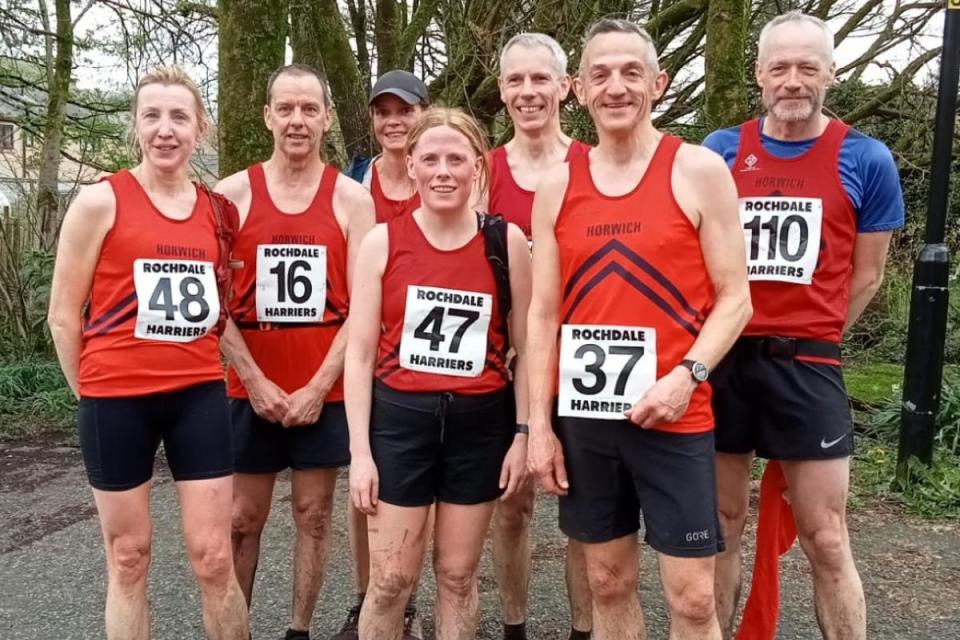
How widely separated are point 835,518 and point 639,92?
159 cm

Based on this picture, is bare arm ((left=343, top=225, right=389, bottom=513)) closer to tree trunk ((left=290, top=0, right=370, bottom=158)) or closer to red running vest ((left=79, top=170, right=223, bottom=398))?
red running vest ((left=79, top=170, right=223, bottom=398))

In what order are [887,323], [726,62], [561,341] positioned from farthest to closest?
[887,323] → [726,62] → [561,341]

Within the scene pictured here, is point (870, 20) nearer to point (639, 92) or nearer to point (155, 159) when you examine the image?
point (639, 92)

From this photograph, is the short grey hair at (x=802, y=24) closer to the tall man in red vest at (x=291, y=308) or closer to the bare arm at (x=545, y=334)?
the bare arm at (x=545, y=334)

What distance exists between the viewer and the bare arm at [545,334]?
2580mm

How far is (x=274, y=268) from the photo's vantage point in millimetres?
3244

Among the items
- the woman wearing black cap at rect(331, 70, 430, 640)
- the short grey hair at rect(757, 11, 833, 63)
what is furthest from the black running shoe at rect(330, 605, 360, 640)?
the short grey hair at rect(757, 11, 833, 63)

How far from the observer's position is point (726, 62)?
618cm

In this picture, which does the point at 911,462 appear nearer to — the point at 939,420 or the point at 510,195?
the point at 939,420

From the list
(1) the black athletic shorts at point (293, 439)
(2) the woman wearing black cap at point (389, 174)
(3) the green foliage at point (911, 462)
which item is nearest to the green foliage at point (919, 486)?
(3) the green foliage at point (911, 462)

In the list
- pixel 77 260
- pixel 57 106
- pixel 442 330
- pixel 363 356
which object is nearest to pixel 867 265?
pixel 442 330

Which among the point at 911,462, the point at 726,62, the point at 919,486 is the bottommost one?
the point at 919,486

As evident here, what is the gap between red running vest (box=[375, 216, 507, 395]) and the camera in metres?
2.75

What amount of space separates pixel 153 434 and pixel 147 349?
0.30 m
